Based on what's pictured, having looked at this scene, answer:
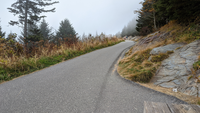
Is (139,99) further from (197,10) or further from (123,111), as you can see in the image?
(197,10)

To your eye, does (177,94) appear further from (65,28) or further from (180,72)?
(65,28)

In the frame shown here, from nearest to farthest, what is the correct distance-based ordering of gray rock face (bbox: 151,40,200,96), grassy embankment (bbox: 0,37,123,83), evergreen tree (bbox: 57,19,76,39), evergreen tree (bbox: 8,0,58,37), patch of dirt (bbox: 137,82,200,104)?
patch of dirt (bbox: 137,82,200,104) < gray rock face (bbox: 151,40,200,96) < grassy embankment (bbox: 0,37,123,83) < evergreen tree (bbox: 8,0,58,37) < evergreen tree (bbox: 57,19,76,39)

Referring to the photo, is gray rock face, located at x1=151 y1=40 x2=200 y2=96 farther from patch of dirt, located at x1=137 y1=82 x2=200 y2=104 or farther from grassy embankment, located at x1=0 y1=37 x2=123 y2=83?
grassy embankment, located at x1=0 y1=37 x2=123 y2=83

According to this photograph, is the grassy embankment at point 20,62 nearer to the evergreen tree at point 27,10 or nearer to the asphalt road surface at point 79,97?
the asphalt road surface at point 79,97

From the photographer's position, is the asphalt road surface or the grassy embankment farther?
the grassy embankment

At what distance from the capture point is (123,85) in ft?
9.86

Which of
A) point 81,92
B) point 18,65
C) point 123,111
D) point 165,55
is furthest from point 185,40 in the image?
point 18,65

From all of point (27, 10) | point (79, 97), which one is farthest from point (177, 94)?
point (27, 10)

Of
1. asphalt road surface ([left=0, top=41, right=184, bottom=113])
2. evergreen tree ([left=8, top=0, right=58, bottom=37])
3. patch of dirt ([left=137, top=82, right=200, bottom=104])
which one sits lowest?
patch of dirt ([left=137, top=82, right=200, bottom=104])

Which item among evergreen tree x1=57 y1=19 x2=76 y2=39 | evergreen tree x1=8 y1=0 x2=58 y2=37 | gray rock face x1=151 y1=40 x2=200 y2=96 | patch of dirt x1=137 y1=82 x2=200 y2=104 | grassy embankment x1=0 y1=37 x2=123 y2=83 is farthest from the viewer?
evergreen tree x1=57 y1=19 x2=76 y2=39

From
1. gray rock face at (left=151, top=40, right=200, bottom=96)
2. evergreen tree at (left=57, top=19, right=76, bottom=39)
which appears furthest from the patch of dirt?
evergreen tree at (left=57, top=19, right=76, bottom=39)

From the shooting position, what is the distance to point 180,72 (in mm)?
2877

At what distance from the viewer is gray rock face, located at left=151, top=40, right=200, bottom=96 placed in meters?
2.41

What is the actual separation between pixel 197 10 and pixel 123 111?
6.02 meters
